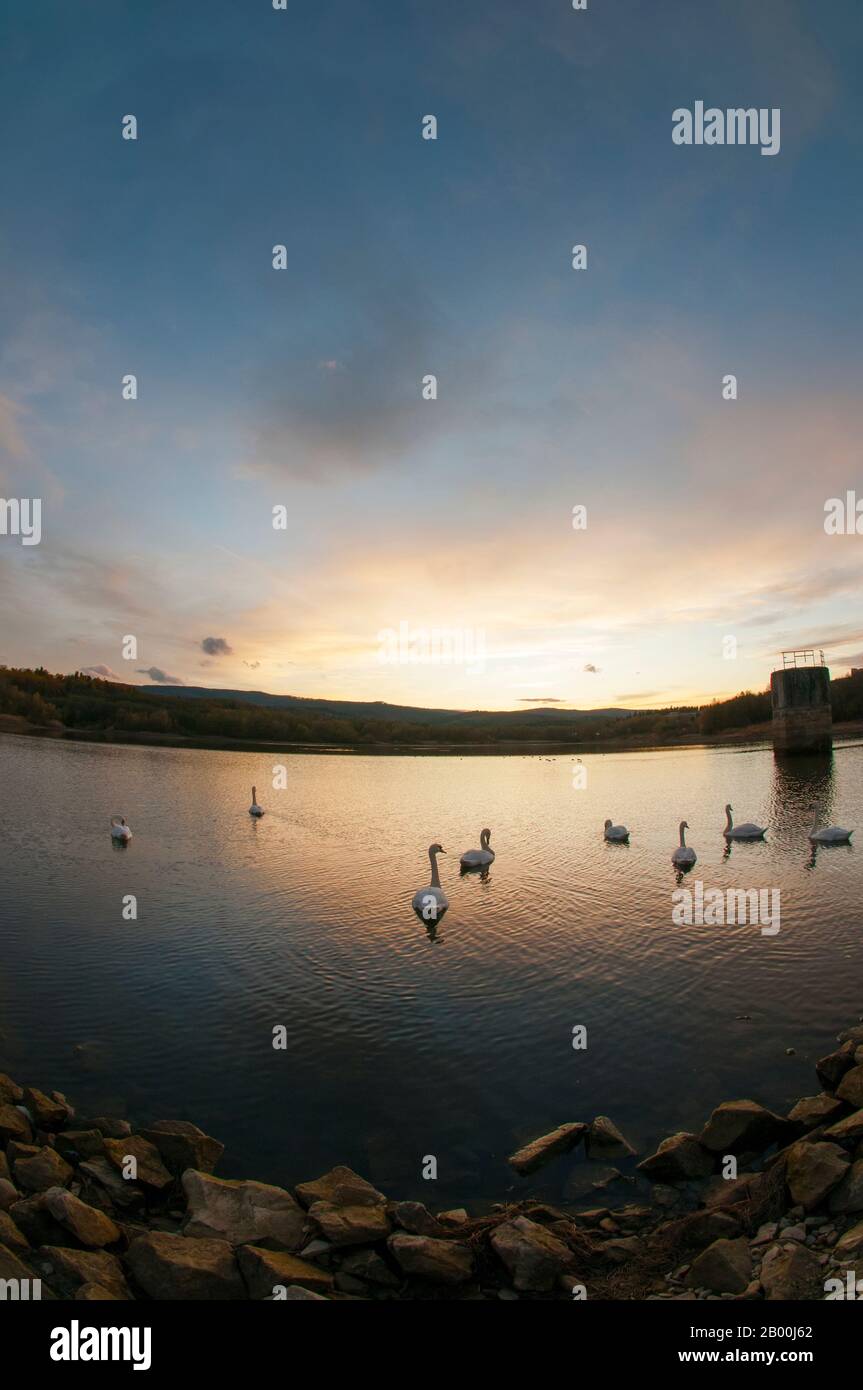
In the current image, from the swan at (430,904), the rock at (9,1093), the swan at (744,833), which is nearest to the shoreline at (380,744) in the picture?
the swan at (744,833)

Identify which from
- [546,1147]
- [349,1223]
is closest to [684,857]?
[546,1147]

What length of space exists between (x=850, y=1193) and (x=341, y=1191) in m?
4.62

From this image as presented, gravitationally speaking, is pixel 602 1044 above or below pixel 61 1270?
below

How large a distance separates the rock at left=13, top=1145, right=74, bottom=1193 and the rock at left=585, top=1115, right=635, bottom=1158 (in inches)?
217

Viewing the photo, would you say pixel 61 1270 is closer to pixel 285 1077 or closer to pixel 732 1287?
pixel 285 1077

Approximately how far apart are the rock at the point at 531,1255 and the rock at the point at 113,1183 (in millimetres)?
3632

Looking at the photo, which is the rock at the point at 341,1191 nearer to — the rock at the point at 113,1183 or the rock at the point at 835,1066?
the rock at the point at 113,1183

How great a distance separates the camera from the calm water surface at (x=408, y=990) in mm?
8844

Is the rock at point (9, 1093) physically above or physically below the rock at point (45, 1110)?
above

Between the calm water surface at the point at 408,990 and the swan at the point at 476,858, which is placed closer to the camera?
the calm water surface at the point at 408,990

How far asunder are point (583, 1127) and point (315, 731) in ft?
381

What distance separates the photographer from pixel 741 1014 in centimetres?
1161
